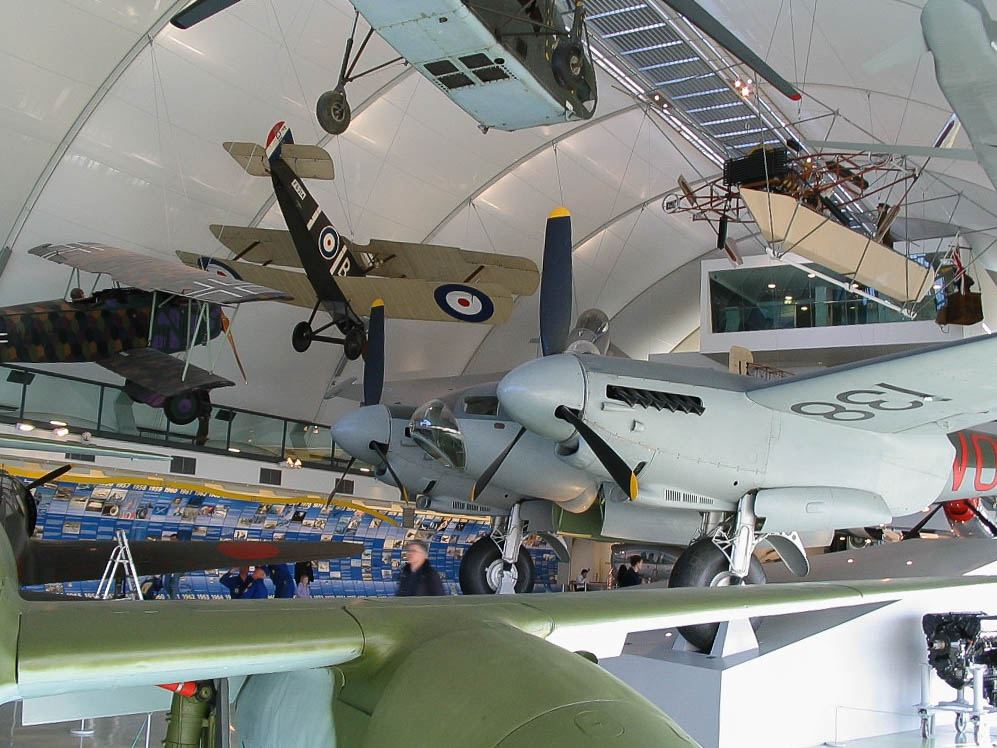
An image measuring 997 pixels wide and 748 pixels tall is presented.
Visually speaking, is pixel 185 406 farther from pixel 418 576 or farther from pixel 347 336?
pixel 418 576

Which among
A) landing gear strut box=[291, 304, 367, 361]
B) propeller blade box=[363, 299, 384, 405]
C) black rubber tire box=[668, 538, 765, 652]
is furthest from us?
landing gear strut box=[291, 304, 367, 361]

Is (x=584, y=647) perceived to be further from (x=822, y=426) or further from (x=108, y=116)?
(x=108, y=116)

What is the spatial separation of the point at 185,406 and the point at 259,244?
4.53m

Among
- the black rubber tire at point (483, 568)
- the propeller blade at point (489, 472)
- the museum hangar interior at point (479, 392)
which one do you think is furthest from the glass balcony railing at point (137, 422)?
the propeller blade at point (489, 472)

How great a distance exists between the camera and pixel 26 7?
12000mm

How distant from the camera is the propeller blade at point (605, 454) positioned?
23.2 feet

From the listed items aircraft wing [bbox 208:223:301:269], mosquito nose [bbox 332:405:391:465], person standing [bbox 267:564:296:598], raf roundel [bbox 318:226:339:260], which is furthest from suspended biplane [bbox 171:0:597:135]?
person standing [bbox 267:564:296:598]

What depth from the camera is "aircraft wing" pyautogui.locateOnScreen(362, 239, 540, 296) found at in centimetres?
1473

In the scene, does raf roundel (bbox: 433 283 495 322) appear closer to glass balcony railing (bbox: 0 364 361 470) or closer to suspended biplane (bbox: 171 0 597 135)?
glass balcony railing (bbox: 0 364 361 470)

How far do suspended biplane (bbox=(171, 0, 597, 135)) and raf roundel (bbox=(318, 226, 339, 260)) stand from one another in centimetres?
403

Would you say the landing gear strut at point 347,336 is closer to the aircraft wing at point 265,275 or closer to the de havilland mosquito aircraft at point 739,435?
the aircraft wing at point 265,275

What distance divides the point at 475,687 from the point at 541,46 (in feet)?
24.5

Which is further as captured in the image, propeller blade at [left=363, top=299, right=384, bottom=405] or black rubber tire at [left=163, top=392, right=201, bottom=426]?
propeller blade at [left=363, top=299, right=384, bottom=405]

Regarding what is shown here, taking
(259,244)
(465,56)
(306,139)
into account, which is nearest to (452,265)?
(259,244)
